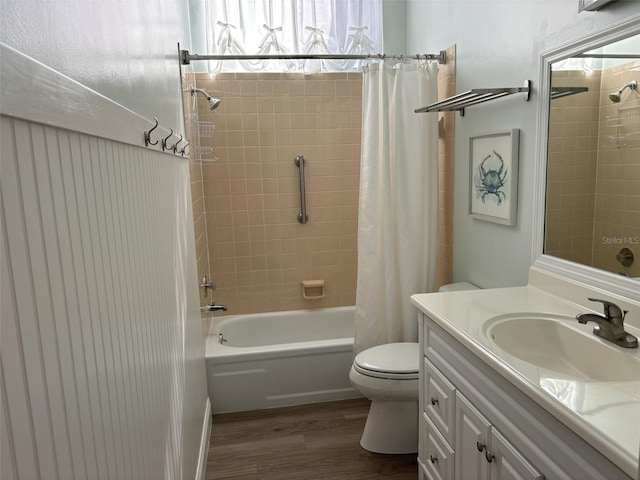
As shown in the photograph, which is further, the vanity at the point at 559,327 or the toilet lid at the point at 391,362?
the toilet lid at the point at 391,362

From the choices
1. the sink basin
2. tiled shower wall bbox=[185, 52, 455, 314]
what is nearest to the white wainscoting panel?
the sink basin

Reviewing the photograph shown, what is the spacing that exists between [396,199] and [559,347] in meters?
1.37

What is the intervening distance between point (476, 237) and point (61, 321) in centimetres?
226

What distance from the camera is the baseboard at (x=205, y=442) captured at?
2.22 m

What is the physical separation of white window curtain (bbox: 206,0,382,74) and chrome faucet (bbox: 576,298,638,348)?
2.50 meters

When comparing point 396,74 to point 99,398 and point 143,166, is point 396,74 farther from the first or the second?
point 99,398

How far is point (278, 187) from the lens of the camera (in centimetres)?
349

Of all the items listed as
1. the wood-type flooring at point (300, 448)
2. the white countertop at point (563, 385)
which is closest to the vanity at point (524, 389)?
the white countertop at point (563, 385)

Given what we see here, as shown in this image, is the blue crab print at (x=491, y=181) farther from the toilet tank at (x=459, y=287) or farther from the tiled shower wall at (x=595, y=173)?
the toilet tank at (x=459, y=287)

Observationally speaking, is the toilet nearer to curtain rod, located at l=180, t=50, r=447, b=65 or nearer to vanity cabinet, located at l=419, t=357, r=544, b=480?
vanity cabinet, located at l=419, t=357, r=544, b=480

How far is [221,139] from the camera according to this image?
11.0 feet

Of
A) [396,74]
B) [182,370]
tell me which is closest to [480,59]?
[396,74]

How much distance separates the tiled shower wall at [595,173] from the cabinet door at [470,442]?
0.67 m

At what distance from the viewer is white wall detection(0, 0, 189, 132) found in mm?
659
